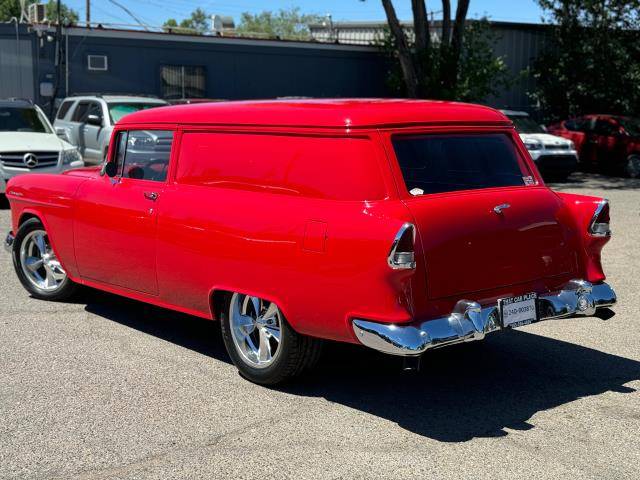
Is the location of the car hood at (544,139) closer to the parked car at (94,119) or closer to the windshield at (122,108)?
the parked car at (94,119)

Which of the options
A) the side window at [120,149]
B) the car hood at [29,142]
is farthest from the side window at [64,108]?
the side window at [120,149]

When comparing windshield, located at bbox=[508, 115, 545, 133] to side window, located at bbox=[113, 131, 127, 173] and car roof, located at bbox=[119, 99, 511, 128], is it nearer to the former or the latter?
side window, located at bbox=[113, 131, 127, 173]

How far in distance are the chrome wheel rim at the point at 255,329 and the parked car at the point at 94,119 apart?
11888mm

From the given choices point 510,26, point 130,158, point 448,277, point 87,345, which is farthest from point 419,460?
point 510,26

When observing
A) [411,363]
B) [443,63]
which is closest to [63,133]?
[443,63]

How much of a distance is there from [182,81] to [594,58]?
11.8 meters

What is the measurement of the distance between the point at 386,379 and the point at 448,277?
41.9 inches

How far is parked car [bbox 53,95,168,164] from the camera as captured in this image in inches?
680

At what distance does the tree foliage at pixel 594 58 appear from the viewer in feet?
82.6

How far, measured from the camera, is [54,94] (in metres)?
23.8

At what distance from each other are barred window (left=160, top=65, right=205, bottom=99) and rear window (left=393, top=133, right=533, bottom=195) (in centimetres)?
2078

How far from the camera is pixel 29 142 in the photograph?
14.1 meters

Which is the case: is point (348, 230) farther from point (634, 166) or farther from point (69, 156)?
point (634, 166)

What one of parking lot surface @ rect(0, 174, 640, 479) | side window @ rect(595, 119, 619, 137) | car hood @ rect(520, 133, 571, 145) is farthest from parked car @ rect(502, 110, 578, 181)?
parking lot surface @ rect(0, 174, 640, 479)
